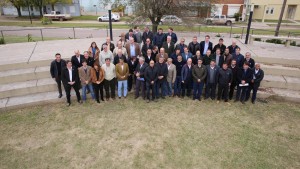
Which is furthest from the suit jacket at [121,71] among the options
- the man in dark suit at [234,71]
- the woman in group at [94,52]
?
the man in dark suit at [234,71]

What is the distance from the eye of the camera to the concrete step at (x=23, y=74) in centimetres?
954

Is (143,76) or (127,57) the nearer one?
(143,76)

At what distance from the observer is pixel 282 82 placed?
32.2 feet

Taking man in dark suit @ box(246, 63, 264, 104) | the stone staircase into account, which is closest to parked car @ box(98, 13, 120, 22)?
the stone staircase

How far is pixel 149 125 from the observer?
7.53m

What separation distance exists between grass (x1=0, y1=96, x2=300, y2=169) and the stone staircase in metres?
0.48

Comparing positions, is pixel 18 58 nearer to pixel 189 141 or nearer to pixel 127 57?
pixel 127 57

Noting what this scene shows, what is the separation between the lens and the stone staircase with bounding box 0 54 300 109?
8898mm

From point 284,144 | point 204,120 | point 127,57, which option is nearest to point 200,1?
point 127,57

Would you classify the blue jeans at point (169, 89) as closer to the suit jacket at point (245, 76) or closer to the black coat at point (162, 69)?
the black coat at point (162, 69)

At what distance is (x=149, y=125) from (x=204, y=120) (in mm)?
1881

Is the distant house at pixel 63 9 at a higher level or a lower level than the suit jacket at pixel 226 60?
higher

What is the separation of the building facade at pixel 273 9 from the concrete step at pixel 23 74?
37916 millimetres

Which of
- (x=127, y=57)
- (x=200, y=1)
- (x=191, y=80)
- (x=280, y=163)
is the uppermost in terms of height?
(x=200, y=1)
